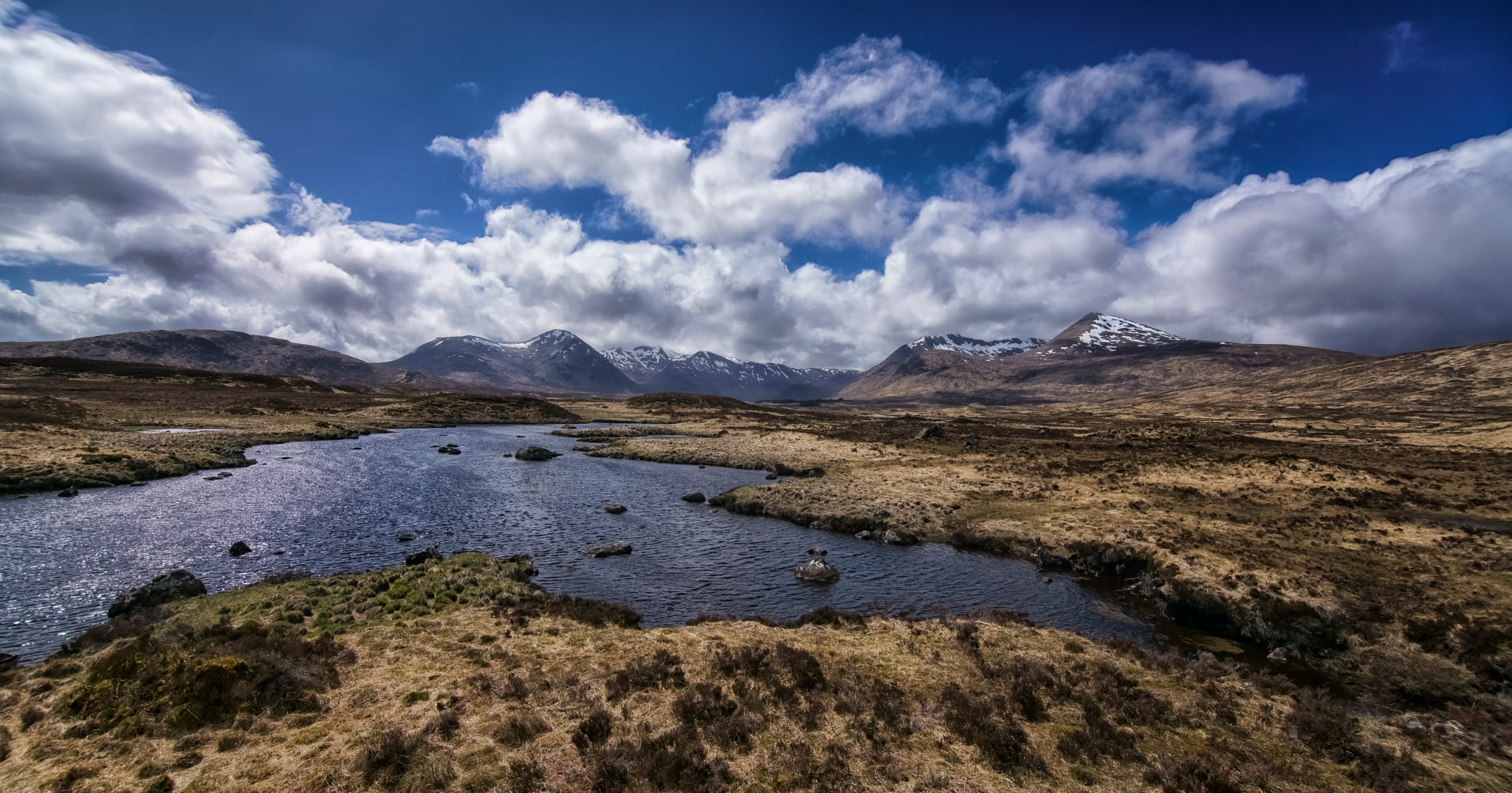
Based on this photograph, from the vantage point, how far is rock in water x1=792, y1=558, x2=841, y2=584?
104 feet

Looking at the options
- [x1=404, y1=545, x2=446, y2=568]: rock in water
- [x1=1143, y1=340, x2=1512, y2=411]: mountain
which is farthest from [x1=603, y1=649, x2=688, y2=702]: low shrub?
[x1=1143, y1=340, x2=1512, y2=411]: mountain

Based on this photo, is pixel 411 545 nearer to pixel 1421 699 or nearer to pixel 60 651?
pixel 60 651

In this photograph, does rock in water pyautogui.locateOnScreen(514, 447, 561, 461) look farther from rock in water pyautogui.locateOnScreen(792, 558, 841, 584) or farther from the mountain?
the mountain

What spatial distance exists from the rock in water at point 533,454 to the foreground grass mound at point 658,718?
181ft

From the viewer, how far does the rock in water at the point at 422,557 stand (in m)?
31.6

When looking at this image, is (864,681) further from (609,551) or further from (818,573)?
(609,551)

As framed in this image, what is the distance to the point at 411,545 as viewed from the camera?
35.9 metres

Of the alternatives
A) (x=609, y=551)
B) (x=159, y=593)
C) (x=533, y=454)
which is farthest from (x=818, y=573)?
(x=533, y=454)

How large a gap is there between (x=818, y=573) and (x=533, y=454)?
57709 mm

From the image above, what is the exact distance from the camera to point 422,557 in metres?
32.5

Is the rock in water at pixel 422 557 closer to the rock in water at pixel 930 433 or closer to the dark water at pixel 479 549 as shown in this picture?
the dark water at pixel 479 549

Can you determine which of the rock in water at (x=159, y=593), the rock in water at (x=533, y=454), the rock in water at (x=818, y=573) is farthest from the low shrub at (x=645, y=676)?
the rock in water at (x=533, y=454)

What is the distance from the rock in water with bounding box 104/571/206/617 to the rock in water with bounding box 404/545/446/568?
27.6 ft

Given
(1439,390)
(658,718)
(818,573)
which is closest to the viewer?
(658,718)
